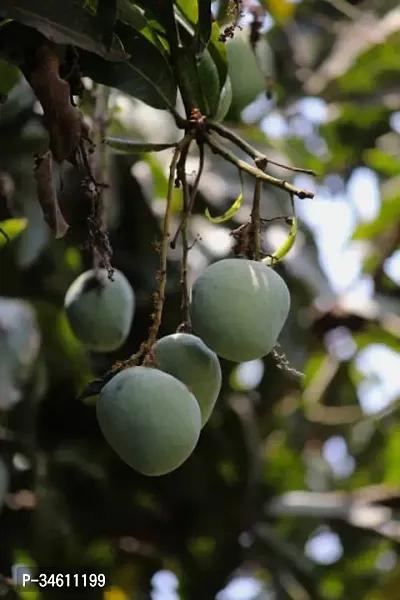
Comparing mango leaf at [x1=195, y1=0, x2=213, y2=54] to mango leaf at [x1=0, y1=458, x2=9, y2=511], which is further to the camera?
mango leaf at [x1=0, y1=458, x2=9, y2=511]

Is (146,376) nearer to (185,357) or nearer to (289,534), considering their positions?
(185,357)

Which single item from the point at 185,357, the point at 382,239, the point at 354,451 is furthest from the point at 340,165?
the point at 185,357

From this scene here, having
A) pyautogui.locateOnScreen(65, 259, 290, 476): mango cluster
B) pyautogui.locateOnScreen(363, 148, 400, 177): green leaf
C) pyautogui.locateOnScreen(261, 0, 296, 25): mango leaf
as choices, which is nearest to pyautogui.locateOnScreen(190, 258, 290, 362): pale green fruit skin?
pyautogui.locateOnScreen(65, 259, 290, 476): mango cluster

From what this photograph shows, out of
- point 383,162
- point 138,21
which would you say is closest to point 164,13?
point 138,21

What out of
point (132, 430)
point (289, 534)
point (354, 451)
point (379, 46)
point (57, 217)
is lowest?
point (289, 534)

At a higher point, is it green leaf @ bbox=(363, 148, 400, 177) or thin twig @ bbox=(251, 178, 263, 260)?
green leaf @ bbox=(363, 148, 400, 177)

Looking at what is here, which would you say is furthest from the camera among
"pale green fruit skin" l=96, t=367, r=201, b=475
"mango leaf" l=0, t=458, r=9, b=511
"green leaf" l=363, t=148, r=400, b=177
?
"green leaf" l=363, t=148, r=400, b=177

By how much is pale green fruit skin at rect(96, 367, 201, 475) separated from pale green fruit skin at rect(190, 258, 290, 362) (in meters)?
0.04

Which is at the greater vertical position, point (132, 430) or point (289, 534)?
point (132, 430)

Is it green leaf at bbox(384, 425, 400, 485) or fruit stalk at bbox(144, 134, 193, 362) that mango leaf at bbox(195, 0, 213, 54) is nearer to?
fruit stalk at bbox(144, 134, 193, 362)

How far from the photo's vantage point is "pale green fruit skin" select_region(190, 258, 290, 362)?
0.55m

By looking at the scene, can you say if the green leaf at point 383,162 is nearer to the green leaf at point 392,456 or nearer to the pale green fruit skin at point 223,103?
the green leaf at point 392,456

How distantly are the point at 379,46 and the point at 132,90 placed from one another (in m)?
1.12

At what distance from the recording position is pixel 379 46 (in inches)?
65.7
